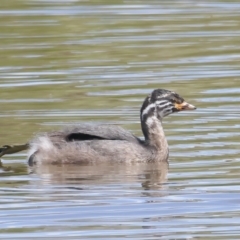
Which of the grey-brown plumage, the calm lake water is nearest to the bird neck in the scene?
the grey-brown plumage

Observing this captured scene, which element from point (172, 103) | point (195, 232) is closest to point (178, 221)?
point (195, 232)

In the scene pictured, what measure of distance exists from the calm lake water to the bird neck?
0.23m

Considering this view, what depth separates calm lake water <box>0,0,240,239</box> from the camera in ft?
36.6

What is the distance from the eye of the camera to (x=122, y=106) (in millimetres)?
16312

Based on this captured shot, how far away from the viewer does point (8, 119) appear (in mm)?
15664

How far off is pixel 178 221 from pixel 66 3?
16234 millimetres

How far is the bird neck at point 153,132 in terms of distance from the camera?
14211 millimetres

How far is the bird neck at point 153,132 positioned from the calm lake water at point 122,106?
0.77 feet

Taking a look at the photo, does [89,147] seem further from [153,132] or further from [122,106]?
[122,106]

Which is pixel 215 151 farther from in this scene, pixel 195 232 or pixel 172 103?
pixel 195 232

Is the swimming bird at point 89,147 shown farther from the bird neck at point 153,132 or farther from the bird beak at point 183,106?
the bird beak at point 183,106

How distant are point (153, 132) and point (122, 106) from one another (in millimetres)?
2075

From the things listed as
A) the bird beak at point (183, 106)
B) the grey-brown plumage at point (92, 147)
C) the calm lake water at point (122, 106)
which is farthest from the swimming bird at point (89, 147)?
the bird beak at point (183, 106)

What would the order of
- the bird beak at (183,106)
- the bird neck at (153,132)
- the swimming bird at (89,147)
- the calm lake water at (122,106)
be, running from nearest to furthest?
1. the calm lake water at (122,106)
2. the swimming bird at (89,147)
3. the bird neck at (153,132)
4. the bird beak at (183,106)
